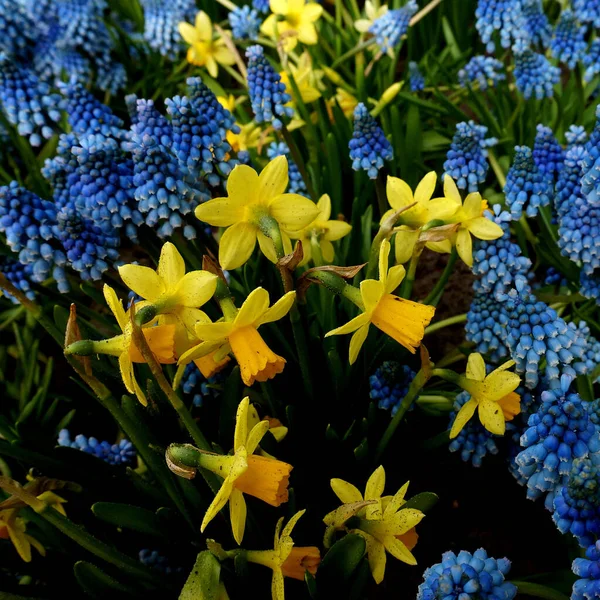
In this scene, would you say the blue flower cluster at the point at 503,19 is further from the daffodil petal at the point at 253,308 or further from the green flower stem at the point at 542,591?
the green flower stem at the point at 542,591

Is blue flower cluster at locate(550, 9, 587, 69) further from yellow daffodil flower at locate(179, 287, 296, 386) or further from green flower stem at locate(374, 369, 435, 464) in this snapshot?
yellow daffodil flower at locate(179, 287, 296, 386)

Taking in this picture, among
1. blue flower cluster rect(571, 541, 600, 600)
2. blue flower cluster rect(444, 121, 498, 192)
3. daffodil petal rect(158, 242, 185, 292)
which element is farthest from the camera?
blue flower cluster rect(444, 121, 498, 192)

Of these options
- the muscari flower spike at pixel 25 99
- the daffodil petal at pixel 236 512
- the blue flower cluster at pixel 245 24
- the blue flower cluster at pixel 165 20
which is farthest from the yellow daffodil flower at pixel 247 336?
the blue flower cluster at pixel 165 20

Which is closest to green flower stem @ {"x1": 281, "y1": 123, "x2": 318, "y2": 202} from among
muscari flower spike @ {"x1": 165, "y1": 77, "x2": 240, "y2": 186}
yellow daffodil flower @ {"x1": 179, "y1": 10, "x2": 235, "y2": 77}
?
muscari flower spike @ {"x1": 165, "y1": 77, "x2": 240, "y2": 186}

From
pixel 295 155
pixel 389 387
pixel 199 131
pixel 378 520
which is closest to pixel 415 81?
pixel 295 155

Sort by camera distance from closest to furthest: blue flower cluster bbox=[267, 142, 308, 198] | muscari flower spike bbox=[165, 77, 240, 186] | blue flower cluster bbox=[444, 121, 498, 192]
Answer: muscari flower spike bbox=[165, 77, 240, 186] < blue flower cluster bbox=[444, 121, 498, 192] < blue flower cluster bbox=[267, 142, 308, 198]

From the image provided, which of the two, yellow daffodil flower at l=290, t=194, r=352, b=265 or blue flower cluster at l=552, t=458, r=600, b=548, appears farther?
yellow daffodil flower at l=290, t=194, r=352, b=265
